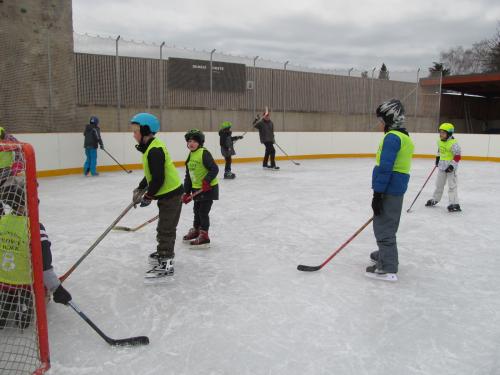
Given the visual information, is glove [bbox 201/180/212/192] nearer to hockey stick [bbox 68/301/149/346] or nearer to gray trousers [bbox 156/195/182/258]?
gray trousers [bbox 156/195/182/258]

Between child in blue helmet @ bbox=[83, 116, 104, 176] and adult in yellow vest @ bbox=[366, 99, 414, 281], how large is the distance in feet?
21.3

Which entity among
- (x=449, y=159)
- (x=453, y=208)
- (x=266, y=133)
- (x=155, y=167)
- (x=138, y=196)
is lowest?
(x=453, y=208)

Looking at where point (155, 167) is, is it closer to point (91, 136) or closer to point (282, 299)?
point (282, 299)

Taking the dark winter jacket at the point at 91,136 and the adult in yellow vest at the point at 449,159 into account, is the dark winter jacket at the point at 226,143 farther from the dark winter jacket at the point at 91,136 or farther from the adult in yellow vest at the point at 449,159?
the adult in yellow vest at the point at 449,159

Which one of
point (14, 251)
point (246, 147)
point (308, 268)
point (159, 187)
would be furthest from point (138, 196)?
point (246, 147)

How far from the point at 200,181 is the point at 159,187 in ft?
3.14

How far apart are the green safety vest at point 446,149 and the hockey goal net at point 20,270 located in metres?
4.84

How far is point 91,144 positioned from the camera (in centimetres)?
828

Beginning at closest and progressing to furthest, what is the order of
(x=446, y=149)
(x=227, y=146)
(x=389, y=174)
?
(x=389, y=174) → (x=446, y=149) → (x=227, y=146)

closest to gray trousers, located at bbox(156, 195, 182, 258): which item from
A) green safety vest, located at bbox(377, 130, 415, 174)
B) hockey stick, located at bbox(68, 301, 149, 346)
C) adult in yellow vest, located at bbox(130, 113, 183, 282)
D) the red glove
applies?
adult in yellow vest, located at bbox(130, 113, 183, 282)

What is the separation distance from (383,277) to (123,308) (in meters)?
1.76

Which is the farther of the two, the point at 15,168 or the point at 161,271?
the point at 161,271

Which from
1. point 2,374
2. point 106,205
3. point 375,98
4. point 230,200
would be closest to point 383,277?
point 2,374

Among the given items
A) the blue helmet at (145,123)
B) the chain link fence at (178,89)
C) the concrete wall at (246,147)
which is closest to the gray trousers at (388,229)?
the blue helmet at (145,123)
